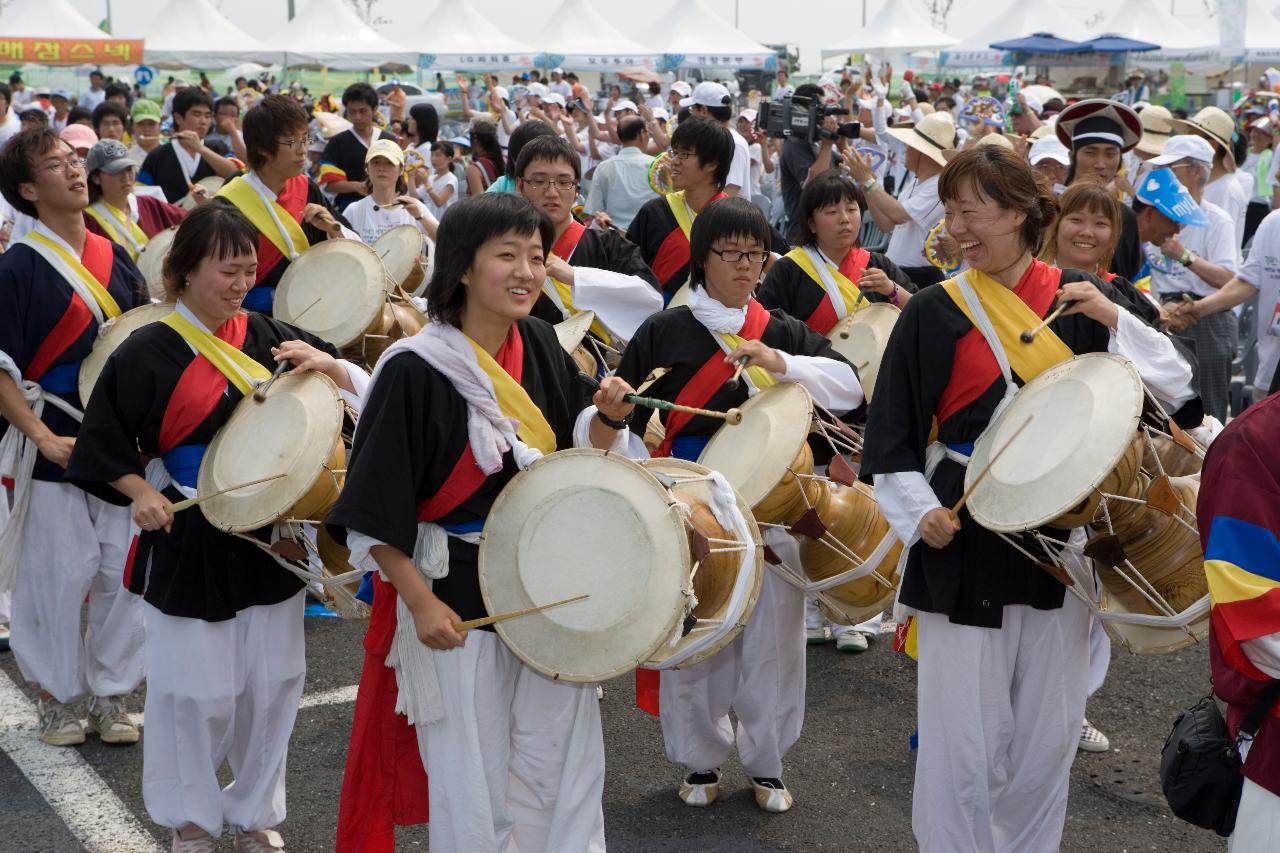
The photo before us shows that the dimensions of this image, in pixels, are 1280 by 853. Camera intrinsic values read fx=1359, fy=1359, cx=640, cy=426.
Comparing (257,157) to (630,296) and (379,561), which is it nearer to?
(630,296)

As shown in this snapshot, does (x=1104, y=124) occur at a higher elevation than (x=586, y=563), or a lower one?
higher

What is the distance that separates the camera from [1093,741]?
185 inches

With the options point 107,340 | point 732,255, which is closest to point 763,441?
point 732,255

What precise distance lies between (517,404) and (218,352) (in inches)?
44.8

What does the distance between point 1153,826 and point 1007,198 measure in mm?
2077

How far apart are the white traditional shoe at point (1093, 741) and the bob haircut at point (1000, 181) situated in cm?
211

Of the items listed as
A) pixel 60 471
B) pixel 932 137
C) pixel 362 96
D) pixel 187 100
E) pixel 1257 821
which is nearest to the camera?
pixel 1257 821

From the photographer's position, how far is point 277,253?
5906 mm

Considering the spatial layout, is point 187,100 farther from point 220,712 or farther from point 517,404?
point 517,404

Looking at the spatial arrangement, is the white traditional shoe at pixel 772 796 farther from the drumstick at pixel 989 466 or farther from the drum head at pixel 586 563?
the drum head at pixel 586 563

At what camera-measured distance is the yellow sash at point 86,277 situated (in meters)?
4.64

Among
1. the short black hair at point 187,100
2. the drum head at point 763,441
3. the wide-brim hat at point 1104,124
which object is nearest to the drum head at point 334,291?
the drum head at point 763,441

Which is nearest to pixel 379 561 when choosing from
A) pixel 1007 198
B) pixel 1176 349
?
pixel 1007 198

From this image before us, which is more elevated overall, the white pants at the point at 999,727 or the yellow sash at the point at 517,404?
the yellow sash at the point at 517,404
